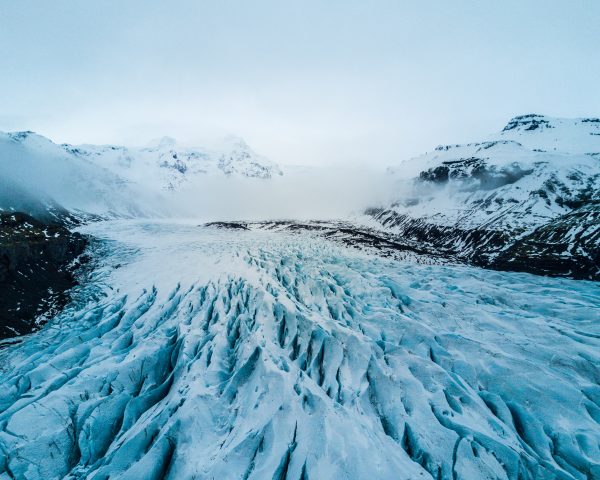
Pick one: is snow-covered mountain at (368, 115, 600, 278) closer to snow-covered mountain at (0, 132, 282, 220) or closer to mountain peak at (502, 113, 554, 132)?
mountain peak at (502, 113, 554, 132)

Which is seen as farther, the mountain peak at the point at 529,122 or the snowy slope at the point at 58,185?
the mountain peak at the point at 529,122

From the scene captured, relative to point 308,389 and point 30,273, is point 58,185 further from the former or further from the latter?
point 308,389

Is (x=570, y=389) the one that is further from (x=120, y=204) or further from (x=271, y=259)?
(x=120, y=204)

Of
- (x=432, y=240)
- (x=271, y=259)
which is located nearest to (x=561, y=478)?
(x=271, y=259)

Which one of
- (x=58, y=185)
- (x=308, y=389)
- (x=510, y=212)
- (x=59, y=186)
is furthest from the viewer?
(x=58, y=185)

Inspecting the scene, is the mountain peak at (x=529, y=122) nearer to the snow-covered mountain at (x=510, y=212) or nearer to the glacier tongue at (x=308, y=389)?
the snow-covered mountain at (x=510, y=212)

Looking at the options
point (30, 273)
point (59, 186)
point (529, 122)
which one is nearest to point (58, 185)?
point (59, 186)

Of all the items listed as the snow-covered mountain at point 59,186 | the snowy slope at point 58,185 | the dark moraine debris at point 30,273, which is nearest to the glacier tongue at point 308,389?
the dark moraine debris at point 30,273

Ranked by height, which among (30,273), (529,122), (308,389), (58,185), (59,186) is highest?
(529,122)
